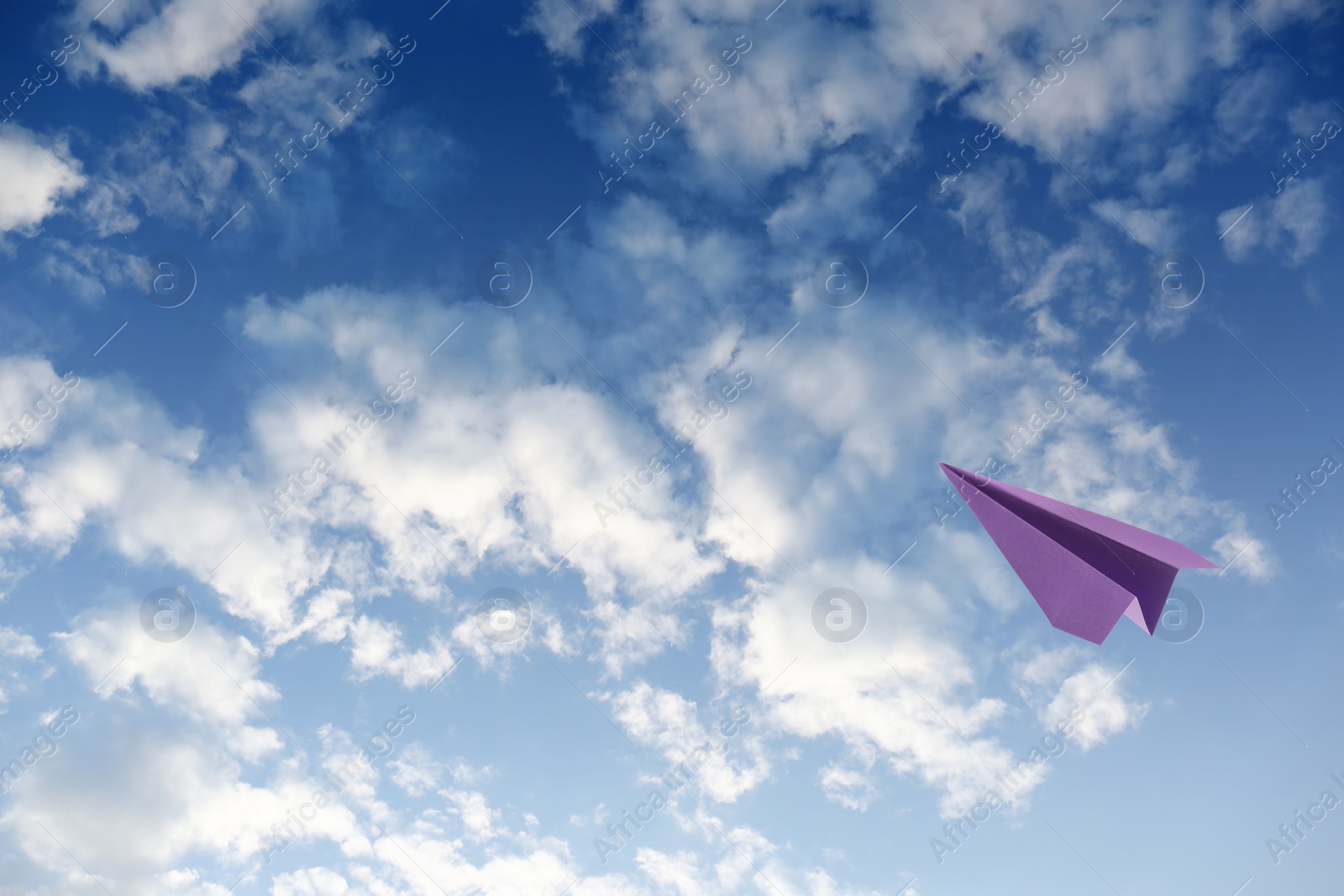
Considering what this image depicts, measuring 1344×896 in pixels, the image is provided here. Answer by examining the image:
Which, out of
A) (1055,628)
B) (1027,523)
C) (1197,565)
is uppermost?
(1027,523)

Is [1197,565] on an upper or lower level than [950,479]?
lower

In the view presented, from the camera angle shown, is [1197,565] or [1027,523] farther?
[1027,523]

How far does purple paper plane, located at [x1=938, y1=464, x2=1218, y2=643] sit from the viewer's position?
1324 cm

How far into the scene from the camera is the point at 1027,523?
13.8 metres

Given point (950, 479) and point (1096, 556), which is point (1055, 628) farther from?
point (950, 479)

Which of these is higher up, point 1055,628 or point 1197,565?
point 1197,565

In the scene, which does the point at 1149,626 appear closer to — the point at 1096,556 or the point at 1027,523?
the point at 1096,556

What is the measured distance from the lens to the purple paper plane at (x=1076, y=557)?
13242 millimetres

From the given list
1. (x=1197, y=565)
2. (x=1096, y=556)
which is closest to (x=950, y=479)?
(x=1096, y=556)

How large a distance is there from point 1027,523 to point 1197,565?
2902mm

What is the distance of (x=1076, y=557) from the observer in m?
13.3

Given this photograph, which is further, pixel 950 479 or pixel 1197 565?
pixel 950 479

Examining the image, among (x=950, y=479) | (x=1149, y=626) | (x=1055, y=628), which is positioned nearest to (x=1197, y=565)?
(x=1149, y=626)

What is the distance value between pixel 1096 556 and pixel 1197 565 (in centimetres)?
160
